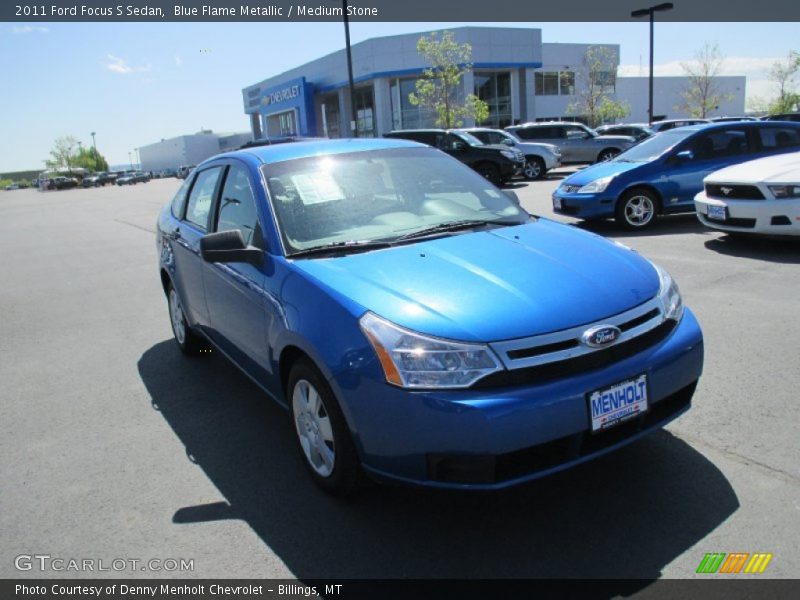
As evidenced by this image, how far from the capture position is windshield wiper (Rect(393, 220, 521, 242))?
3369mm

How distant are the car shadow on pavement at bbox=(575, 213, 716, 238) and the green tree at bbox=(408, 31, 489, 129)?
28.8 m

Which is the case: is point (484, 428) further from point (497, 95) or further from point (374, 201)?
point (497, 95)

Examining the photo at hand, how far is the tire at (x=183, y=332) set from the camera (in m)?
5.20

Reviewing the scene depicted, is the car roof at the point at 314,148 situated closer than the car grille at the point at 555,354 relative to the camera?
No

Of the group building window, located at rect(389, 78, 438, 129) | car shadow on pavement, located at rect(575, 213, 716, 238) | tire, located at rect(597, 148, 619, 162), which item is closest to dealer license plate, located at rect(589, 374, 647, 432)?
car shadow on pavement, located at rect(575, 213, 716, 238)

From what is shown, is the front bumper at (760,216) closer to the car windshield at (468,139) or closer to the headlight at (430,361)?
the headlight at (430,361)

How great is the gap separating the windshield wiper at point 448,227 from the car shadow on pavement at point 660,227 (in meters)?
5.96

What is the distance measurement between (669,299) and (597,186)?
6969 millimetres

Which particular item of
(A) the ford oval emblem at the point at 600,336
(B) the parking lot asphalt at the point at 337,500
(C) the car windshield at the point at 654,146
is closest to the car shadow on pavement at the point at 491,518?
(B) the parking lot asphalt at the point at 337,500

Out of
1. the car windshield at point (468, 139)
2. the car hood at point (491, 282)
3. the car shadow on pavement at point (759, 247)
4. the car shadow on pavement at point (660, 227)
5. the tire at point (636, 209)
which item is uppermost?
the car windshield at point (468, 139)

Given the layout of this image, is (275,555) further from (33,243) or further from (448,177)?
(33,243)

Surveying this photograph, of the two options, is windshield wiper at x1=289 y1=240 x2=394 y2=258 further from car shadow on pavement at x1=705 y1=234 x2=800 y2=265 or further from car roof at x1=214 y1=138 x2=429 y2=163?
car shadow on pavement at x1=705 y1=234 x2=800 y2=265
